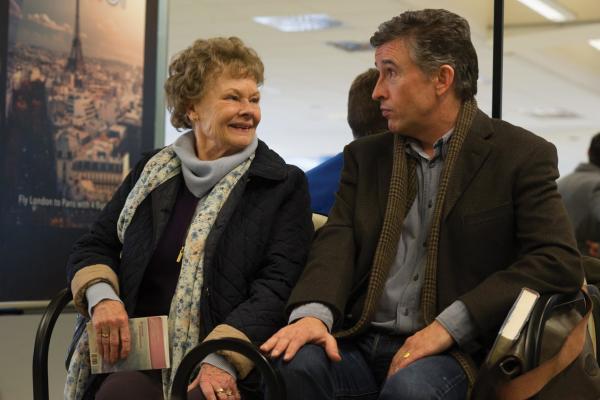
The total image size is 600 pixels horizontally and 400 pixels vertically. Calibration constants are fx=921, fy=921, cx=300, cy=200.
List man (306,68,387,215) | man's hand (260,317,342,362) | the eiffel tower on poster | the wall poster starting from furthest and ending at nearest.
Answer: the eiffel tower on poster → the wall poster → man (306,68,387,215) → man's hand (260,317,342,362)

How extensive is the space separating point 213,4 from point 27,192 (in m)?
4.52

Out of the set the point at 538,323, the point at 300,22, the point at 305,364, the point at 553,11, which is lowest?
the point at 305,364

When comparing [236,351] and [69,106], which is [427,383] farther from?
[69,106]

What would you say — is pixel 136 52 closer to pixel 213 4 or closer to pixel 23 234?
pixel 23 234

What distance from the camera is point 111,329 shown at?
→ 8.36 ft

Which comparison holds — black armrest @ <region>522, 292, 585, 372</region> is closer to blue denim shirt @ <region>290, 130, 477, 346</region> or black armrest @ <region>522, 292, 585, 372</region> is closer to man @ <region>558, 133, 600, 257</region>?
blue denim shirt @ <region>290, 130, 477, 346</region>

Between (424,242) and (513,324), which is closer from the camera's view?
(513,324)

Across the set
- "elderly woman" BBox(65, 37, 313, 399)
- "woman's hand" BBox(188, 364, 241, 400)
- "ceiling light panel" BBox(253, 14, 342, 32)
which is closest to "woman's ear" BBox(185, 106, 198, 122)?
"elderly woman" BBox(65, 37, 313, 399)

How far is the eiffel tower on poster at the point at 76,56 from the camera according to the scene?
369cm

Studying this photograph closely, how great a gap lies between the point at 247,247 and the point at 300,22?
6.24 meters

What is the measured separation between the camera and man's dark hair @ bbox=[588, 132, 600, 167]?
16.9 ft

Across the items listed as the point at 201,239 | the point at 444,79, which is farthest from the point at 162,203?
the point at 444,79

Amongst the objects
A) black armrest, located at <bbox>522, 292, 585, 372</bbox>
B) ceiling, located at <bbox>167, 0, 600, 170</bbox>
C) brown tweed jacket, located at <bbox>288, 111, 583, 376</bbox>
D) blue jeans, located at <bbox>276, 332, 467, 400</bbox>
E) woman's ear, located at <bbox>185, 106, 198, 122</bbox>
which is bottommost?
blue jeans, located at <bbox>276, 332, 467, 400</bbox>

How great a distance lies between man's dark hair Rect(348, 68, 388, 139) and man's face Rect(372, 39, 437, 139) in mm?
629
